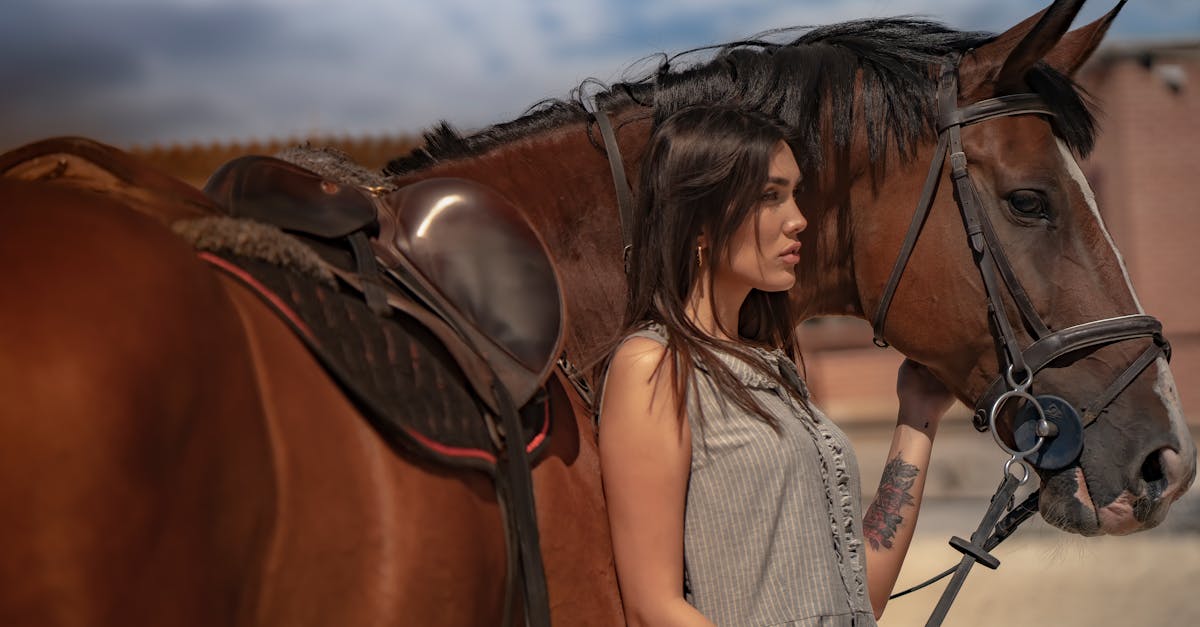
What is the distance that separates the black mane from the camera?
2219mm

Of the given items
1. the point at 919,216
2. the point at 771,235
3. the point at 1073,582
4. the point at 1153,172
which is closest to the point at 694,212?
the point at 771,235

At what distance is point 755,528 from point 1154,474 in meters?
0.90

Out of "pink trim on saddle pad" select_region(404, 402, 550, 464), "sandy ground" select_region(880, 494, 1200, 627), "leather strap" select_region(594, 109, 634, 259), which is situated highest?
"leather strap" select_region(594, 109, 634, 259)

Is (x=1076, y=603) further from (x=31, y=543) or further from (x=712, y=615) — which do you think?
(x=31, y=543)

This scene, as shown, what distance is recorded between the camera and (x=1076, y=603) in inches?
220

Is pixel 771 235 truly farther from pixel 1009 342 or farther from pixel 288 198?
pixel 288 198

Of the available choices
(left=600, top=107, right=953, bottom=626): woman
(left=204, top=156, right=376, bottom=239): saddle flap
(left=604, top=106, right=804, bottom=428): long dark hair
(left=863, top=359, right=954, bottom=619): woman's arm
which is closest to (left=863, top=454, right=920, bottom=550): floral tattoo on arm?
(left=863, top=359, right=954, bottom=619): woman's arm

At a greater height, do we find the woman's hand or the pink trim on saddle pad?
the pink trim on saddle pad

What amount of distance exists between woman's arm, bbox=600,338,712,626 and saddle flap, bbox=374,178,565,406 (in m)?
0.16

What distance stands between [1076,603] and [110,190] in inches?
219

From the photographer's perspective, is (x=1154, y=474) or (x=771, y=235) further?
(x=1154, y=474)

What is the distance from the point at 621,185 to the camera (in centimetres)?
215

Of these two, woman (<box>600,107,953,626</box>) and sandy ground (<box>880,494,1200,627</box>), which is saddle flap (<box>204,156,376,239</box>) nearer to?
woman (<box>600,107,953,626</box>)

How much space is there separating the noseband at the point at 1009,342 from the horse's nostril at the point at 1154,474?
0.13 meters
